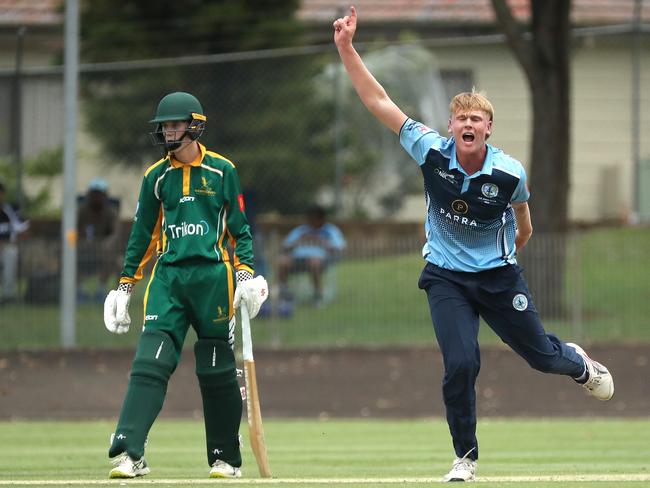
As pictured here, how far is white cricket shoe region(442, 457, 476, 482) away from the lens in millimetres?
8367

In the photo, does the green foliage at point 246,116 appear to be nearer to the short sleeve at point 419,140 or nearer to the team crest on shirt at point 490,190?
the short sleeve at point 419,140

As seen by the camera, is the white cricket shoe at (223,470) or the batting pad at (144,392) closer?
the batting pad at (144,392)

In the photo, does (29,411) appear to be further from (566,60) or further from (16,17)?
(16,17)

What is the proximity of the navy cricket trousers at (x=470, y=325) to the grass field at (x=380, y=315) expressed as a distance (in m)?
10.9

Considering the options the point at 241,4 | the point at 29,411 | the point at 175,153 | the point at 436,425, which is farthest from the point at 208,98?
the point at 175,153

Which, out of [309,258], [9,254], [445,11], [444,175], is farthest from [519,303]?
[445,11]

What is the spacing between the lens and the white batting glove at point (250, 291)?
8914mm

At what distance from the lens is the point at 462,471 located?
8398 millimetres

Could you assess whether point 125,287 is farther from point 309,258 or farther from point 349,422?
point 309,258

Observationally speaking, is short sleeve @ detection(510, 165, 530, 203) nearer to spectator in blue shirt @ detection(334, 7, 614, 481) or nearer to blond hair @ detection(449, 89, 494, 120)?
spectator in blue shirt @ detection(334, 7, 614, 481)

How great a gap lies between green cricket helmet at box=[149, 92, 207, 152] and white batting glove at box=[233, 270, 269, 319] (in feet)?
2.98

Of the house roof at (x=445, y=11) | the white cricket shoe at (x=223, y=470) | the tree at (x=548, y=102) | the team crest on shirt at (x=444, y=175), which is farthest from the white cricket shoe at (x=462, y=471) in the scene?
the house roof at (x=445, y=11)

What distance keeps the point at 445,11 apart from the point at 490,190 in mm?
18082

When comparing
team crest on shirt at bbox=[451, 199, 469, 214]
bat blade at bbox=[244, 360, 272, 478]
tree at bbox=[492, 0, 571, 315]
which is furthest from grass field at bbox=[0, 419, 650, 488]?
tree at bbox=[492, 0, 571, 315]
